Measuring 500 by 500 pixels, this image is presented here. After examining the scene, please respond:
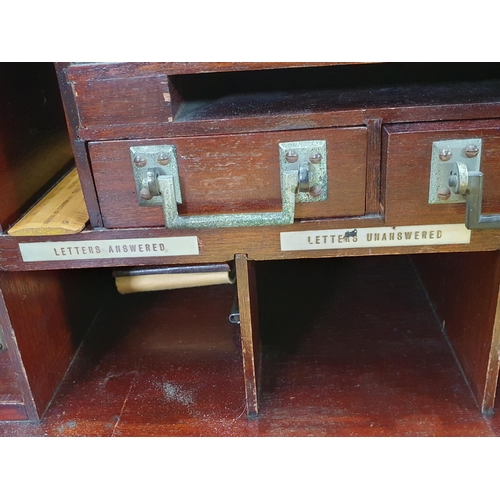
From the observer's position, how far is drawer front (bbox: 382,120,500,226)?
0.81 m

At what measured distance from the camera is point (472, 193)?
81cm

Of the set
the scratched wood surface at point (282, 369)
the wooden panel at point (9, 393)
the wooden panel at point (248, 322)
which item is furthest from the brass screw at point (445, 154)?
the wooden panel at point (9, 393)

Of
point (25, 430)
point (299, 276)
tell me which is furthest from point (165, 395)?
point (299, 276)

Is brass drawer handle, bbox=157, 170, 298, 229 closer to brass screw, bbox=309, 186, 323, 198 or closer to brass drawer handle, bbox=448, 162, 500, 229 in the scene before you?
brass screw, bbox=309, 186, 323, 198

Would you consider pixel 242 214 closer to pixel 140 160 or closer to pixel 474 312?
pixel 140 160

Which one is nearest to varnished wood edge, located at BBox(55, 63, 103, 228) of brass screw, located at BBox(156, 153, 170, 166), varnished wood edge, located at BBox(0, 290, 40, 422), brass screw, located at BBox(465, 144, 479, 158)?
brass screw, located at BBox(156, 153, 170, 166)

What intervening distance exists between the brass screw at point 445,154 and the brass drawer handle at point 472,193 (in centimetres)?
1

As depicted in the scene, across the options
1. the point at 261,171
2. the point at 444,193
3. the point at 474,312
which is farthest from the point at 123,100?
the point at 474,312

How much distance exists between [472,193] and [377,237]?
151mm

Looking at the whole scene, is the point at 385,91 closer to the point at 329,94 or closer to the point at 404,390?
the point at 329,94

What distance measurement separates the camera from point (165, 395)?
1.11 metres

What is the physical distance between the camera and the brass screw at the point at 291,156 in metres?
0.83

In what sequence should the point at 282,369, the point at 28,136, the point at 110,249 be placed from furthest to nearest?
the point at 282,369 < the point at 28,136 < the point at 110,249

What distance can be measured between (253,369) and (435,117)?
0.49 metres
